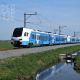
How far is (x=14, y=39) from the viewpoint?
2219 inches

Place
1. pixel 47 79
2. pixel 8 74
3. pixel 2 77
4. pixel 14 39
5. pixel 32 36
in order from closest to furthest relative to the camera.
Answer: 1. pixel 2 77
2. pixel 8 74
3. pixel 47 79
4. pixel 14 39
5. pixel 32 36

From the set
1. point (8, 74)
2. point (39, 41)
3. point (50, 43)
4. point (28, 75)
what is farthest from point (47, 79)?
point (50, 43)

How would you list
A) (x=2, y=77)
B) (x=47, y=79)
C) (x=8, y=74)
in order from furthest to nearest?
(x=47, y=79) → (x=8, y=74) → (x=2, y=77)

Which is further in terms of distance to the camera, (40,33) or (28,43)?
(40,33)

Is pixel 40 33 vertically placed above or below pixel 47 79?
above

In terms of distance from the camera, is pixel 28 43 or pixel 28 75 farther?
pixel 28 43

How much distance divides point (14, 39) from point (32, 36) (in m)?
5.61

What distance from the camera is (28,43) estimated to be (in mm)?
59375

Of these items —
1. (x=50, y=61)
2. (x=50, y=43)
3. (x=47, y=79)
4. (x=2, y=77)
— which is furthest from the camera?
(x=50, y=43)

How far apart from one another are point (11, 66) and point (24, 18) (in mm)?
38621

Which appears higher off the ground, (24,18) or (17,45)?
(24,18)

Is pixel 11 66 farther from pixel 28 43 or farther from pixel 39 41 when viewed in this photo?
pixel 39 41

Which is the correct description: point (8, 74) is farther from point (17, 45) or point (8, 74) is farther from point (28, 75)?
point (17, 45)

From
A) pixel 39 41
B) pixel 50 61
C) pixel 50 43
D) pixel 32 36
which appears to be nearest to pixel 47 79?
pixel 50 61
